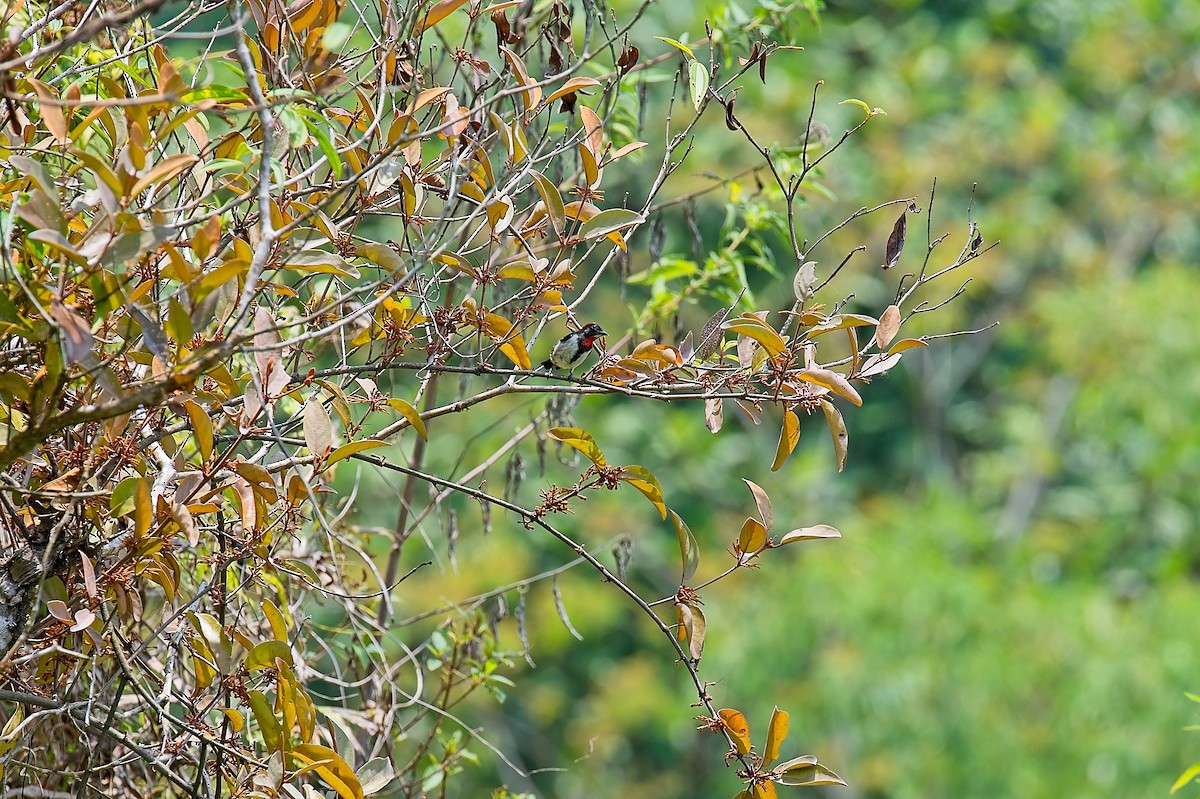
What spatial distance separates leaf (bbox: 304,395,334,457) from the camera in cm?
111

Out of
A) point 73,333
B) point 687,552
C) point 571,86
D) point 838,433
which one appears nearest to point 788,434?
point 838,433

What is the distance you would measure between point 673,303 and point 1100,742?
4.39 metres

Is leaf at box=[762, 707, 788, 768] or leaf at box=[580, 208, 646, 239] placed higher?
leaf at box=[580, 208, 646, 239]

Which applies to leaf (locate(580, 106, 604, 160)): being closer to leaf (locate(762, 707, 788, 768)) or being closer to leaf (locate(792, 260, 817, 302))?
leaf (locate(792, 260, 817, 302))

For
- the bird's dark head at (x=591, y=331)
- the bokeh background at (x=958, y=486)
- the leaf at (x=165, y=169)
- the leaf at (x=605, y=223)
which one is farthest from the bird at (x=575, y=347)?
the bokeh background at (x=958, y=486)

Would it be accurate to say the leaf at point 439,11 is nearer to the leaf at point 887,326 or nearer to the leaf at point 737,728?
the leaf at point 887,326

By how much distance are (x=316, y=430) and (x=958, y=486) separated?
296 inches

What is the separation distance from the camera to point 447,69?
18.0 feet

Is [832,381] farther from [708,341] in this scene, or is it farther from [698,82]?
[698,82]

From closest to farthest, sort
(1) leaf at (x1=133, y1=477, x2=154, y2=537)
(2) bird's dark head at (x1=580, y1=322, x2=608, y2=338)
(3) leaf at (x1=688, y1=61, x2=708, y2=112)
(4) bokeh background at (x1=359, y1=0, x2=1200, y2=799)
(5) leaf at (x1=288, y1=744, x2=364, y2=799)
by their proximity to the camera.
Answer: (1) leaf at (x1=133, y1=477, x2=154, y2=537)
(5) leaf at (x1=288, y1=744, x2=364, y2=799)
(3) leaf at (x1=688, y1=61, x2=708, y2=112)
(2) bird's dark head at (x1=580, y1=322, x2=608, y2=338)
(4) bokeh background at (x1=359, y1=0, x2=1200, y2=799)

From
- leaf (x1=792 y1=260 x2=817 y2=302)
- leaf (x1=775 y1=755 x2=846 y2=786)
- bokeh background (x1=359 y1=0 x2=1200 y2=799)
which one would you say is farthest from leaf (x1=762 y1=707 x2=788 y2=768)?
bokeh background (x1=359 y1=0 x2=1200 y2=799)

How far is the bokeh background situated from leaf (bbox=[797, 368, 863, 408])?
3829 mm

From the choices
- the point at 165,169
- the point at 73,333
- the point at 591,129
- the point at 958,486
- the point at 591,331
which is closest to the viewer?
the point at 73,333

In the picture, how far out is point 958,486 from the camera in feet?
26.9
